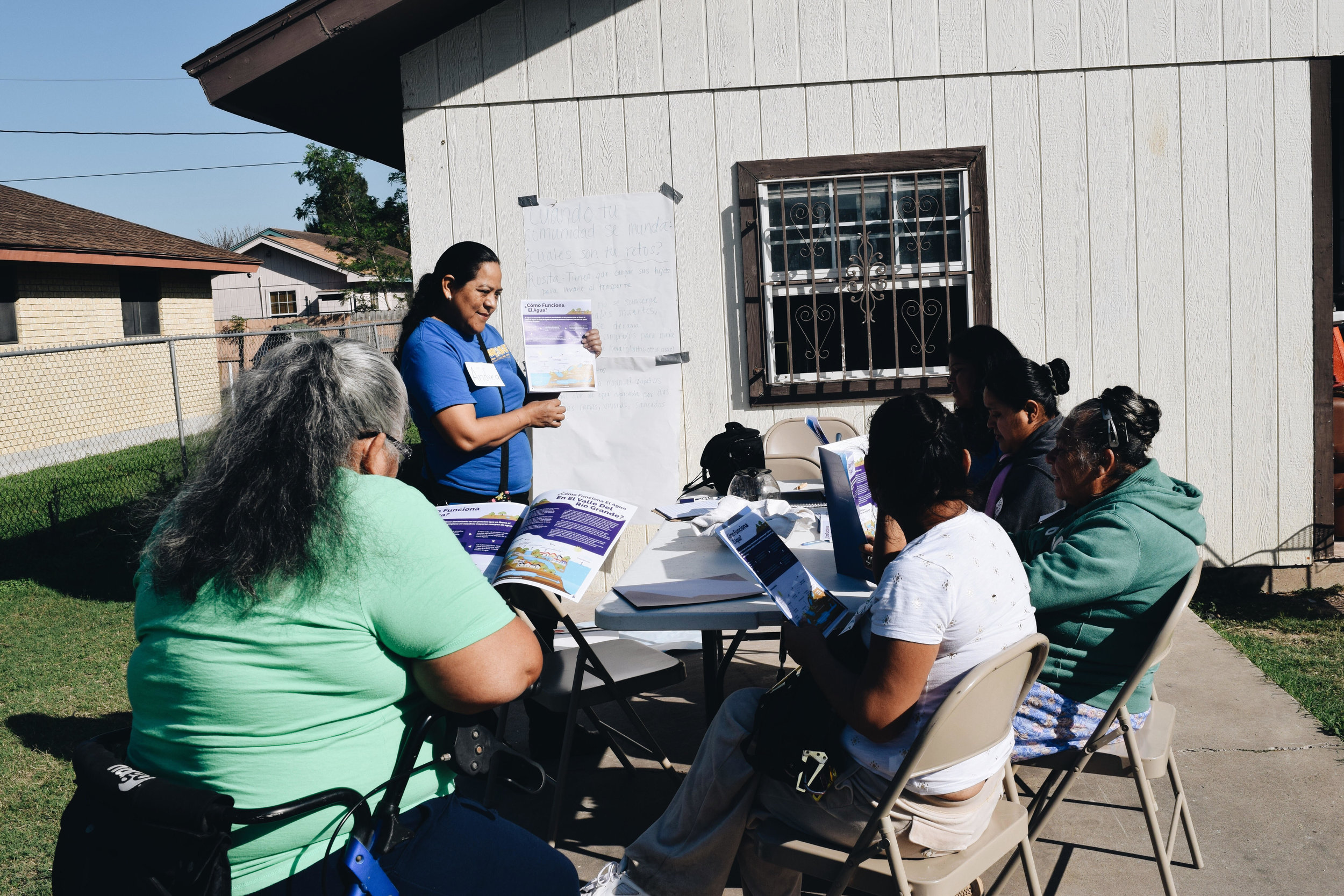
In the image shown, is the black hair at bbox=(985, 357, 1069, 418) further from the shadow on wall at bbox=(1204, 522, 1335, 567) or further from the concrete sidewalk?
the shadow on wall at bbox=(1204, 522, 1335, 567)

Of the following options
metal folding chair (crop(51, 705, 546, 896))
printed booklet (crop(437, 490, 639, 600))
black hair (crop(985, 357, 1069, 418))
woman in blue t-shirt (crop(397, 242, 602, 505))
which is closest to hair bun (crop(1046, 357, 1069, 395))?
black hair (crop(985, 357, 1069, 418))

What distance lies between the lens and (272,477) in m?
1.54

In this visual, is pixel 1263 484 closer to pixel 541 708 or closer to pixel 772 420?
pixel 772 420

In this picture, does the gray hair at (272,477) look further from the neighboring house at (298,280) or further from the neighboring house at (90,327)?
the neighboring house at (298,280)

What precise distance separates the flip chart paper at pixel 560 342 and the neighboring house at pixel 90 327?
10.3 meters

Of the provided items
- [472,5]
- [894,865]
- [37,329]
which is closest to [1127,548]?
[894,865]

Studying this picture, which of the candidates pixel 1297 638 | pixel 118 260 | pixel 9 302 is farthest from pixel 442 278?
pixel 118 260

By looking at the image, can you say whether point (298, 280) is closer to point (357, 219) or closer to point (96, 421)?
point (357, 219)

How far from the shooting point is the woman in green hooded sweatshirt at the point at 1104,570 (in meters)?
2.33

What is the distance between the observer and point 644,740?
370cm

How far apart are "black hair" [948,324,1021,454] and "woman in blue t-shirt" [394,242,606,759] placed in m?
1.59

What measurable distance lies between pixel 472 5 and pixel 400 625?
4.66 m

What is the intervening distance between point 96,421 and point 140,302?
15.8 feet

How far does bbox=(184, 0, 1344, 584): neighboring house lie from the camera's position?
5.20m
